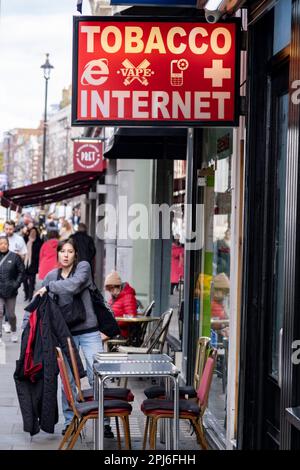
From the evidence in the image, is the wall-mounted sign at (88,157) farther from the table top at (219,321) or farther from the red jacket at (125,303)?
the table top at (219,321)

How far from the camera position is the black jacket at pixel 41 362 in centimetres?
961

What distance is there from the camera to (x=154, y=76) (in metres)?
8.25

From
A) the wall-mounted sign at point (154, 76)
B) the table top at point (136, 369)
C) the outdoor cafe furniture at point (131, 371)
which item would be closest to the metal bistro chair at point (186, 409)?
the outdoor cafe furniture at point (131, 371)

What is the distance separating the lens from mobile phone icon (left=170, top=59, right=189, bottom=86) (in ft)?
27.0

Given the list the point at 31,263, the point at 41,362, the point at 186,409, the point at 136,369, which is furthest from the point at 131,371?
the point at 31,263

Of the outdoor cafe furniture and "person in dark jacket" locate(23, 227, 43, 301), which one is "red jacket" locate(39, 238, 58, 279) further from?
the outdoor cafe furniture

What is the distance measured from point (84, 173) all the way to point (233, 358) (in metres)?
20.8

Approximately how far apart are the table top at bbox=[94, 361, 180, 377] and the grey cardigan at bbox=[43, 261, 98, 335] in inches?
55.6

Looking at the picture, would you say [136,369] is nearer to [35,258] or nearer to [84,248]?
[84,248]

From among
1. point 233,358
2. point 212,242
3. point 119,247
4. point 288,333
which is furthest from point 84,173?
point 288,333

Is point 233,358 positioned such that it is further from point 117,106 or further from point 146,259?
point 146,259

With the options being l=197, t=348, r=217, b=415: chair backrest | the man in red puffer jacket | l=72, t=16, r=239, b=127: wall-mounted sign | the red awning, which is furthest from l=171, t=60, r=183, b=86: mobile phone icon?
the red awning

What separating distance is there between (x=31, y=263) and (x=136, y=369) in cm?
1846

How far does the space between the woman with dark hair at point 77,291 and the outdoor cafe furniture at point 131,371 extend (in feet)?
4.00
